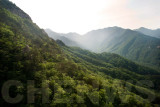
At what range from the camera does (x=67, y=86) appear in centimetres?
3944

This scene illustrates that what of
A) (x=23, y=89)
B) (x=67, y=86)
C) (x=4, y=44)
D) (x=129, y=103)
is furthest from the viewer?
(x=4, y=44)

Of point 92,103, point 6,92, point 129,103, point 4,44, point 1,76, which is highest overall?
point 4,44

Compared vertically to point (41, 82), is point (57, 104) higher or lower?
lower

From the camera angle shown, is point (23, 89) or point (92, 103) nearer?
point (23, 89)

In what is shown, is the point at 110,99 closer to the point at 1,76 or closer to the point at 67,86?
the point at 67,86

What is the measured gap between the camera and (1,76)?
29.8 metres

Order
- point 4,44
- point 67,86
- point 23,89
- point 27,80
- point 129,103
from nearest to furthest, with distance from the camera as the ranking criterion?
1. point 23,89
2. point 27,80
3. point 67,86
4. point 129,103
5. point 4,44

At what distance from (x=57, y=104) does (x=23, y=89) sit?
11869 mm

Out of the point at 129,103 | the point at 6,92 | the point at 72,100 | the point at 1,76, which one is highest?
the point at 1,76

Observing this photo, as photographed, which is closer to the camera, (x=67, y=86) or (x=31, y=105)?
(x=31, y=105)

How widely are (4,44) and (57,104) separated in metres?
43.8

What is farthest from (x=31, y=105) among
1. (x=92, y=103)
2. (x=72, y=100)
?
(x=92, y=103)

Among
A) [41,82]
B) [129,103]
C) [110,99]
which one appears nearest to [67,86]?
[41,82]

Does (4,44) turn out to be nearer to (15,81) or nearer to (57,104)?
(15,81)
